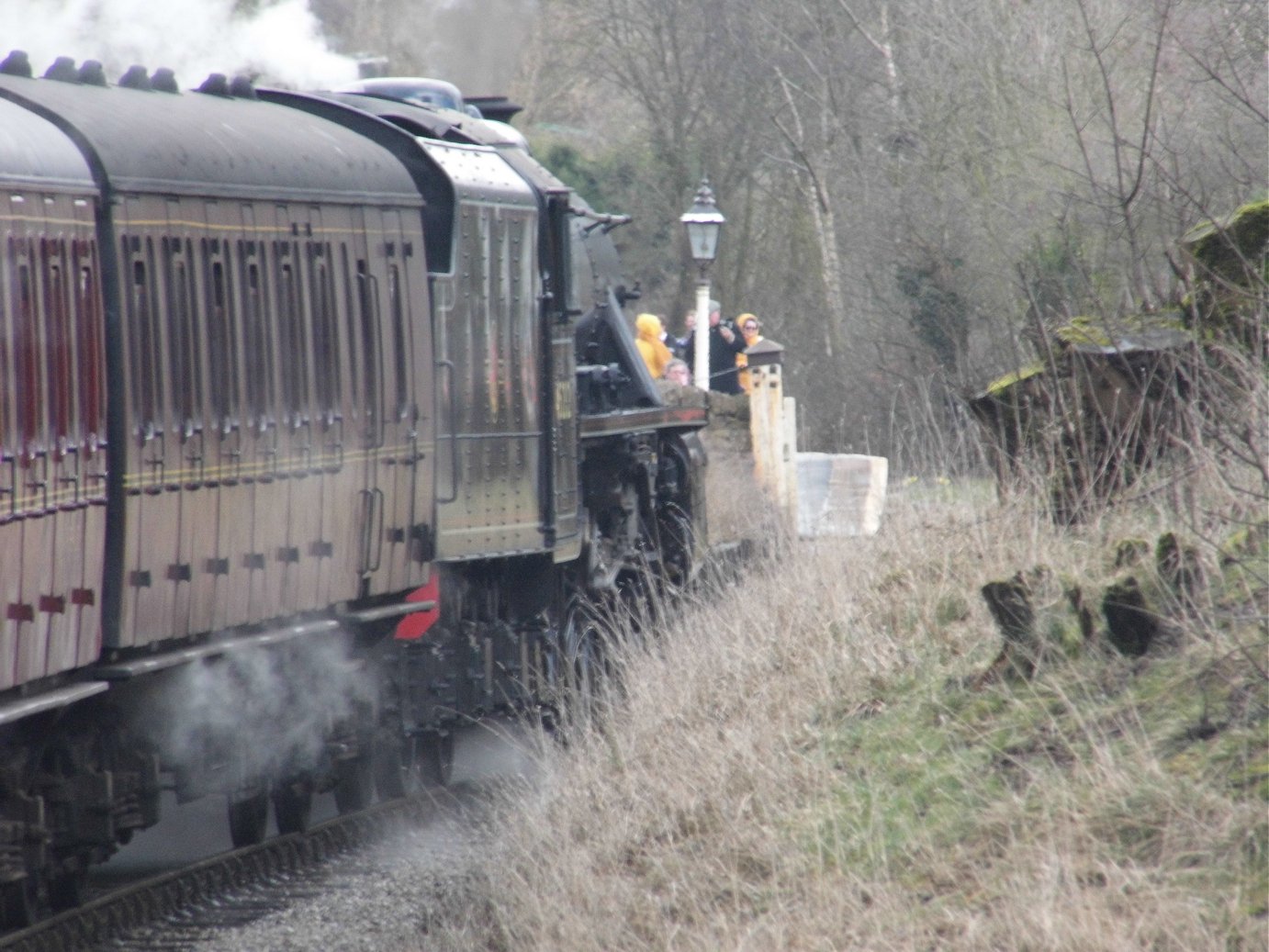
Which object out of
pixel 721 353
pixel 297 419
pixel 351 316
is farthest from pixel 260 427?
pixel 721 353

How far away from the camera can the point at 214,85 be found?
8703mm

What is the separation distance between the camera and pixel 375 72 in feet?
39.8

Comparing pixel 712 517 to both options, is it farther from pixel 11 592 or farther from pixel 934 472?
pixel 11 592

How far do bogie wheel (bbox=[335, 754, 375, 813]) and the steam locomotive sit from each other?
0.06 ft

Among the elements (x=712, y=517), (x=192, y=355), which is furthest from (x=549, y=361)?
(x=712, y=517)

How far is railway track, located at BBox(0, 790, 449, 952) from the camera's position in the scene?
7.20 m

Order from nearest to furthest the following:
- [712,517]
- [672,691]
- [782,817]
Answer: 1. [782,817]
2. [672,691]
3. [712,517]

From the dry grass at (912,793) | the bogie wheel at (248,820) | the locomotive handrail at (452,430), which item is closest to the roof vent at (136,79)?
the locomotive handrail at (452,430)

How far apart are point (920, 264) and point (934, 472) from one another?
48.5 ft

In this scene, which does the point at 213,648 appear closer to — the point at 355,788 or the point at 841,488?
the point at 355,788

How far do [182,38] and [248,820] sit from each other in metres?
4.87

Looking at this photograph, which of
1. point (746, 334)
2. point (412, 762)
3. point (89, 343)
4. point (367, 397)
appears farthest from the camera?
point (746, 334)

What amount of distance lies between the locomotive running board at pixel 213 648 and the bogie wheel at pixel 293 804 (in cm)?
84

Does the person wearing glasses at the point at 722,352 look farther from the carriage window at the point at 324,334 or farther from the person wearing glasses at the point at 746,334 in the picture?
the carriage window at the point at 324,334
